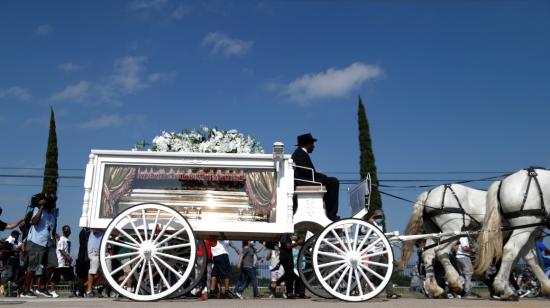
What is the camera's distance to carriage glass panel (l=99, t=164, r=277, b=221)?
6043mm

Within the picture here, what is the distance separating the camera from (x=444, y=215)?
348 inches

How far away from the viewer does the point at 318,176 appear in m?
6.64

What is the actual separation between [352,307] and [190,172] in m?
2.40

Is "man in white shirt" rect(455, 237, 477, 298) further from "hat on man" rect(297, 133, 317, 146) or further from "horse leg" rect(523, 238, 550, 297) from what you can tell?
"hat on man" rect(297, 133, 317, 146)

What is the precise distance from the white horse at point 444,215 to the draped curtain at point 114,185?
494 centimetres

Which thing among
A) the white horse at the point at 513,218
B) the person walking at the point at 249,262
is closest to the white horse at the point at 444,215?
the white horse at the point at 513,218

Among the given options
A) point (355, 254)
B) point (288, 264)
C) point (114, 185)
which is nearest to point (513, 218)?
point (355, 254)

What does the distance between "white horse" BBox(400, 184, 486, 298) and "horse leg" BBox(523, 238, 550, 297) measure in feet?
4.53

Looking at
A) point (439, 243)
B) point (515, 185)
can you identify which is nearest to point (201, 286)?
point (439, 243)

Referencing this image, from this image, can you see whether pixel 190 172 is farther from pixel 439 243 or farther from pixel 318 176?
pixel 439 243

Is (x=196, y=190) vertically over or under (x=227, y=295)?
over

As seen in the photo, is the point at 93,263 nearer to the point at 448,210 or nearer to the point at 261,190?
the point at 261,190

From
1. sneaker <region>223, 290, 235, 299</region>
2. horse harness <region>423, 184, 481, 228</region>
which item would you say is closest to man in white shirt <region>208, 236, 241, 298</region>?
sneaker <region>223, 290, 235, 299</region>

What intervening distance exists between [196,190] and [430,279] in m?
4.62
